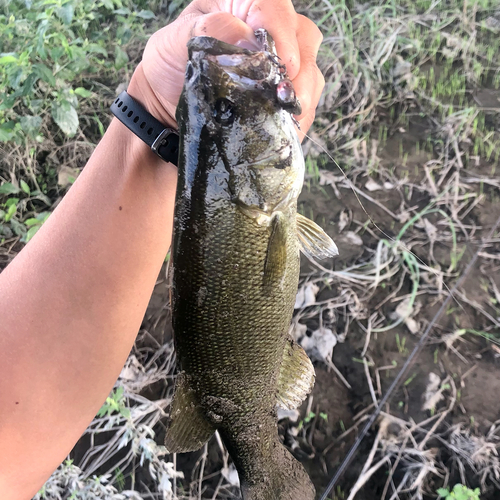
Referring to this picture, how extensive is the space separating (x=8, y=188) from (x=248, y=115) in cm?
216

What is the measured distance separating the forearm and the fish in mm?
405

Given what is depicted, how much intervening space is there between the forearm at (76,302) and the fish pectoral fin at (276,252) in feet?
1.93

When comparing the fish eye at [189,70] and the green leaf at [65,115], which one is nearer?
the fish eye at [189,70]

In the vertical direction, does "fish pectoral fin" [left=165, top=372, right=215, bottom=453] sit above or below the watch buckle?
below

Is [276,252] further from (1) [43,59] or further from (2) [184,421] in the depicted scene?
(1) [43,59]

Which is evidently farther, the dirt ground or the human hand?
the dirt ground

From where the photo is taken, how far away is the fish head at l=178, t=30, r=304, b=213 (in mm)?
1092

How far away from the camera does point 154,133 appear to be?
1.47 metres

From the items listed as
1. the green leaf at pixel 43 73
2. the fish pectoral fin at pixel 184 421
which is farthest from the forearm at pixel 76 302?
the green leaf at pixel 43 73

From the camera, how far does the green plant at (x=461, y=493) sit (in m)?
1.84

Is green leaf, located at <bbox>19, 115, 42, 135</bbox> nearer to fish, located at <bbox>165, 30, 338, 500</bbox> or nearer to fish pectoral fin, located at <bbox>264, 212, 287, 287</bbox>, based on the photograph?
fish, located at <bbox>165, 30, 338, 500</bbox>

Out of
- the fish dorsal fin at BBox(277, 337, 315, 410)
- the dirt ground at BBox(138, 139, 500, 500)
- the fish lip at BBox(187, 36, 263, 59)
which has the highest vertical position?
the fish lip at BBox(187, 36, 263, 59)

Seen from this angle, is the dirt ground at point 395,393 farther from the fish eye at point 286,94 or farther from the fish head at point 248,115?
the fish eye at point 286,94

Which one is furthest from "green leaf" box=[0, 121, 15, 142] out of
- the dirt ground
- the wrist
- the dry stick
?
the dry stick
